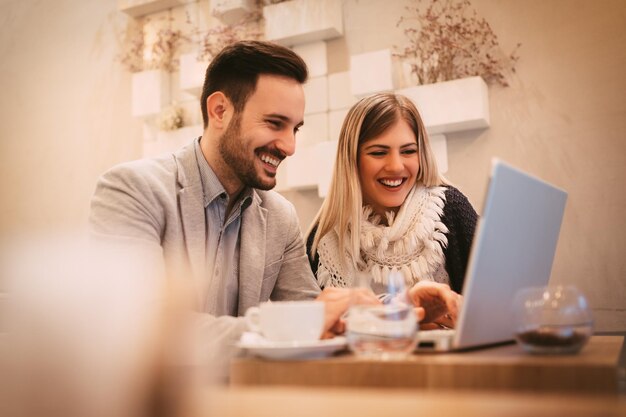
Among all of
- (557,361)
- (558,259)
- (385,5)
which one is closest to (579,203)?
(558,259)

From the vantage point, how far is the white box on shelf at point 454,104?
2.75 meters

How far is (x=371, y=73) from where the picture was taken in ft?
9.93

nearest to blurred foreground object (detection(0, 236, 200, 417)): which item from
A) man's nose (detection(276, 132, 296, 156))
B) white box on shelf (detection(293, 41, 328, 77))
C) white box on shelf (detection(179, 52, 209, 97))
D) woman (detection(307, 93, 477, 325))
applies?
man's nose (detection(276, 132, 296, 156))

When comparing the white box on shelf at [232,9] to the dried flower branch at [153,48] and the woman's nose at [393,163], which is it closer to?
the dried flower branch at [153,48]

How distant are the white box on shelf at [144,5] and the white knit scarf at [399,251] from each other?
2.55 metres

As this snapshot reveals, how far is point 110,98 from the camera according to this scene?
13.4 feet

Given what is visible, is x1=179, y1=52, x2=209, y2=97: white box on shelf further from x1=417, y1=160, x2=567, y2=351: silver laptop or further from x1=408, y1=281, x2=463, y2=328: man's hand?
x1=417, y1=160, x2=567, y2=351: silver laptop

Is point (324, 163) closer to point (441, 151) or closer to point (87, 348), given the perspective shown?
point (441, 151)

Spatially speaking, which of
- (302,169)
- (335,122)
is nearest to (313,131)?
(335,122)

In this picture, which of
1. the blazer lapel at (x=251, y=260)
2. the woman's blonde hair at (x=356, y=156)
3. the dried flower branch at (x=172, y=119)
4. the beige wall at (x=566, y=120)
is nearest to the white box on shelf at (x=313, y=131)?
the beige wall at (x=566, y=120)

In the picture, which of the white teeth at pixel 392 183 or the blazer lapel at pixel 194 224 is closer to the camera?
the blazer lapel at pixel 194 224

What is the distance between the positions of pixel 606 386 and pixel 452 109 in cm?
228

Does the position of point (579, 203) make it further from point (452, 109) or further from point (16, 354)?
point (16, 354)

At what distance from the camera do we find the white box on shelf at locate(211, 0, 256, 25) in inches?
137
